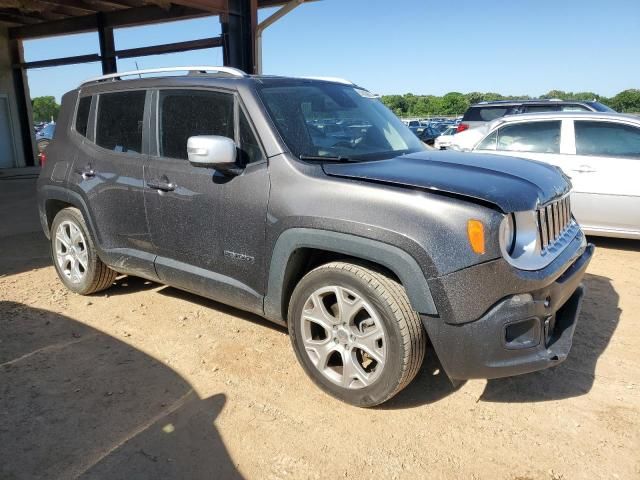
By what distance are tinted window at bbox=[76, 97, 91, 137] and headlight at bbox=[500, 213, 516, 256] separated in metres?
3.64

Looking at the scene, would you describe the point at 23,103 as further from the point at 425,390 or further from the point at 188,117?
the point at 425,390

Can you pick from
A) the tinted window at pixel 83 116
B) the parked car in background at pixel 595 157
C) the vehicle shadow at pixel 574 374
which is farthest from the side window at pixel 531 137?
the tinted window at pixel 83 116

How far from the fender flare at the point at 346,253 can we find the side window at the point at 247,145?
1.87ft

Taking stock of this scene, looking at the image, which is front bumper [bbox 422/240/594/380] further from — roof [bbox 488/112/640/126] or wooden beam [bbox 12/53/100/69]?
wooden beam [bbox 12/53/100/69]

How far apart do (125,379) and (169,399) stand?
42cm

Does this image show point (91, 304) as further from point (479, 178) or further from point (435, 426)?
point (479, 178)

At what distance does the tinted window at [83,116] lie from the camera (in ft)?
Answer: 14.9

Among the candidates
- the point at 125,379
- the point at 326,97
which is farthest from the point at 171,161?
the point at 125,379

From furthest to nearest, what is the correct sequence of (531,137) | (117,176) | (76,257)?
(531,137)
(76,257)
(117,176)

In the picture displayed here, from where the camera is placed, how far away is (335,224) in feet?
9.30

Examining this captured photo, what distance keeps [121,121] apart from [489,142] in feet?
15.5

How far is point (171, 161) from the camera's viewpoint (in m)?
3.77

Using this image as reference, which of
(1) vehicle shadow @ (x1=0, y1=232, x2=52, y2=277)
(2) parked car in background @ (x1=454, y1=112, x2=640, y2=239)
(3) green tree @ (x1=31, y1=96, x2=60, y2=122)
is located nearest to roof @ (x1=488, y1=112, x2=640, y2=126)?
(2) parked car in background @ (x1=454, y1=112, x2=640, y2=239)

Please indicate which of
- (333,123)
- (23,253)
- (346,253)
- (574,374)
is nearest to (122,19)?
(23,253)
